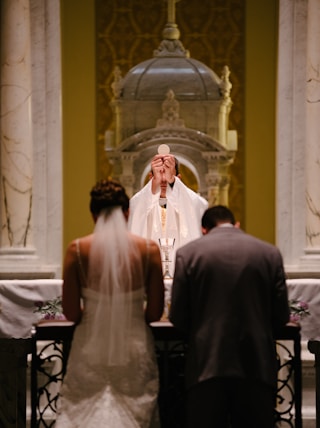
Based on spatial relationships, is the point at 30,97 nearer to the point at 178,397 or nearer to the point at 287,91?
the point at 287,91

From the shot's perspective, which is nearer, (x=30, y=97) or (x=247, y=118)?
(x=30, y=97)

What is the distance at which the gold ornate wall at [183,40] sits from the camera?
13.1m

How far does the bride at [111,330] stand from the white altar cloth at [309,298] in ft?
9.77

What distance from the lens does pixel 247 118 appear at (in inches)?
513

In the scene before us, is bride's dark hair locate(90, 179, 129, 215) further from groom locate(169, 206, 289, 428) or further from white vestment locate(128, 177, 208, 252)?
white vestment locate(128, 177, 208, 252)

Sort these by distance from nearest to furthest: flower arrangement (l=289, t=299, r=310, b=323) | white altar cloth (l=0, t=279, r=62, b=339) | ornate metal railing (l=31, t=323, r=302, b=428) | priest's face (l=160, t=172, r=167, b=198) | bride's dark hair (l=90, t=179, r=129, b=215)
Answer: bride's dark hair (l=90, t=179, r=129, b=215) < ornate metal railing (l=31, t=323, r=302, b=428) < flower arrangement (l=289, t=299, r=310, b=323) < priest's face (l=160, t=172, r=167, b=198) < white altar cloth (l=0, t=279, r=62, b=339)

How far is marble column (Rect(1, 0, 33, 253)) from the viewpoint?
380 inches

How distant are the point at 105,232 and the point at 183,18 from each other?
26.6ft

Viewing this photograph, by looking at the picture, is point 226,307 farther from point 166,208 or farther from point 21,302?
point 21,302

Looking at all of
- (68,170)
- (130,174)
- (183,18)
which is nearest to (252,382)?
(130,174)

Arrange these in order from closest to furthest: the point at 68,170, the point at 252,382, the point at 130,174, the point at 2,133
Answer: the point at 252,382, the point at 2,133, the point at 130,174, the point at 68,170

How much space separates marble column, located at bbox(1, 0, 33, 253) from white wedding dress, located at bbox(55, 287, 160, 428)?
4.20m

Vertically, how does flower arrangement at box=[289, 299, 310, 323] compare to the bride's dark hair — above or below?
below

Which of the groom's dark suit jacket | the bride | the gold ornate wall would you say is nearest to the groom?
the groom's dark suit jacket
